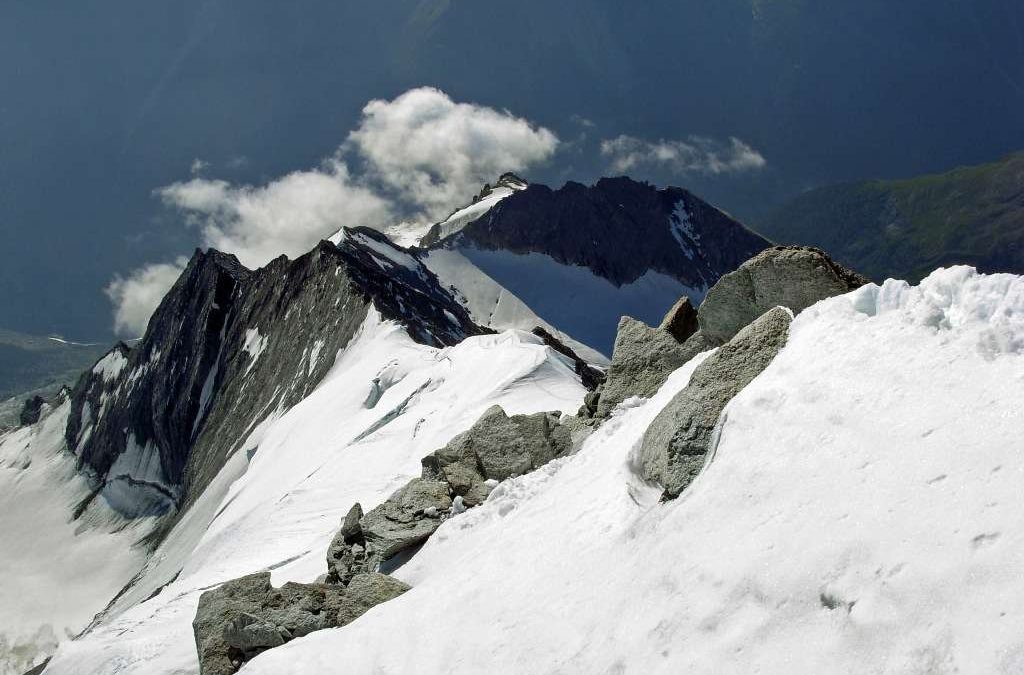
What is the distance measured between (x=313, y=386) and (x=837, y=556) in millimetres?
58581

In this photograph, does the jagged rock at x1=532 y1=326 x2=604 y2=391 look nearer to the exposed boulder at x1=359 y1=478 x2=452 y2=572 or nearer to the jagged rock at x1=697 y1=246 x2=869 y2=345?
the jagged rock at x1=697 y1=246 x2=869 y2=345

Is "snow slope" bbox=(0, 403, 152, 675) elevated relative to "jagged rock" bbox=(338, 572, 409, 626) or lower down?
elevated

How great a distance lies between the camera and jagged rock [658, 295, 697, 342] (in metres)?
20.3

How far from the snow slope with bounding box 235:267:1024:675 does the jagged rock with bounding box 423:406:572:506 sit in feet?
13.8

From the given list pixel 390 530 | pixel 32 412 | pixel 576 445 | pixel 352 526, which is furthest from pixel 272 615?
pixel 32 412

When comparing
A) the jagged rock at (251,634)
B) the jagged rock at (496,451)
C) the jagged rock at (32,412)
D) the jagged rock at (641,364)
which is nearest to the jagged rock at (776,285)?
the jagged rock at (641,364)

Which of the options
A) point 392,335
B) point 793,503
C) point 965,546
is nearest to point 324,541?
point 793,503

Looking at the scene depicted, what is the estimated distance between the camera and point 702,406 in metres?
12.0

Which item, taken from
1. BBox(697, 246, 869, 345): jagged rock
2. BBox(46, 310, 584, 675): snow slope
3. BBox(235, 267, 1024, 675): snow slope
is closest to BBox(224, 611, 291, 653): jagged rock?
BBox(235, 267, 1024, 675): snow slope

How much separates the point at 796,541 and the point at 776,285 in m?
7.74

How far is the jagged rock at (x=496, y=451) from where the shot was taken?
17.7 metres

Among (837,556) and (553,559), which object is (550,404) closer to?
(553,559)

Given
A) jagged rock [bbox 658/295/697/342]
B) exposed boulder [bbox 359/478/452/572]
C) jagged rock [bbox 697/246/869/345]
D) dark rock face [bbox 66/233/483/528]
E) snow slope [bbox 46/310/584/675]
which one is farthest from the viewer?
dark rock face [bbox 66/233/483/528]

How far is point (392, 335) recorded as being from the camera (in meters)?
57.9
